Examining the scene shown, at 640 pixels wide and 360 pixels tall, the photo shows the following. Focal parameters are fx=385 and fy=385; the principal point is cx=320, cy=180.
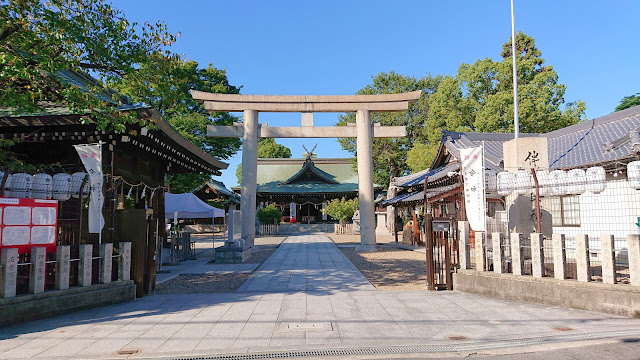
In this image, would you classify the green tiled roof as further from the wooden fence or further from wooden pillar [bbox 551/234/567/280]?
wooden pillar [bbox 551/234/567/280]

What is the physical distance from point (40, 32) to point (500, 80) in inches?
942

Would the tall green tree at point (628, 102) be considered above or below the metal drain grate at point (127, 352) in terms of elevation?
above

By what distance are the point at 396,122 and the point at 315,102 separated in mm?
18907

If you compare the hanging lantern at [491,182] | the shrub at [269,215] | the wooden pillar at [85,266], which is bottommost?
the wooden pillar at [85,266]

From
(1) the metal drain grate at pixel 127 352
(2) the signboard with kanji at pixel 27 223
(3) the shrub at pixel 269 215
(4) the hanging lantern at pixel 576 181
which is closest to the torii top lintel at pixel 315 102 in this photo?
(4) the hanging lantern at pixel 576 181

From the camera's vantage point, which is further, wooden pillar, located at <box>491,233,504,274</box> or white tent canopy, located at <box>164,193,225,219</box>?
white tent canopy, located at <box>164,193,225,219</box>

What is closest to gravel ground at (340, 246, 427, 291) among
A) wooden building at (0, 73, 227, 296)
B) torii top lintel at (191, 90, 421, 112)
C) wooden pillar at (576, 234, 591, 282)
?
wooden pillar at (576, 234, 591, 282)

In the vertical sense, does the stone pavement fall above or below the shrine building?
below

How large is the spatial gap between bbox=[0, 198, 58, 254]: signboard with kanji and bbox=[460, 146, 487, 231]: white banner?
7552 millimetres

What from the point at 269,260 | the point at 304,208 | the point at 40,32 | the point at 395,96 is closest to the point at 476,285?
the point at 269,260

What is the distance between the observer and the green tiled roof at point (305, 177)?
3600 centimetres

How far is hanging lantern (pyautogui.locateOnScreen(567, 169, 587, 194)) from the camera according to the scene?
23.7 feet

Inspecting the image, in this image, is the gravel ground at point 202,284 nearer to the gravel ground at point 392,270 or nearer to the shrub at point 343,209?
the gravel ground at point 392,270

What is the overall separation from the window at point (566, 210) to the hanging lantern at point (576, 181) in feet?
16.0
